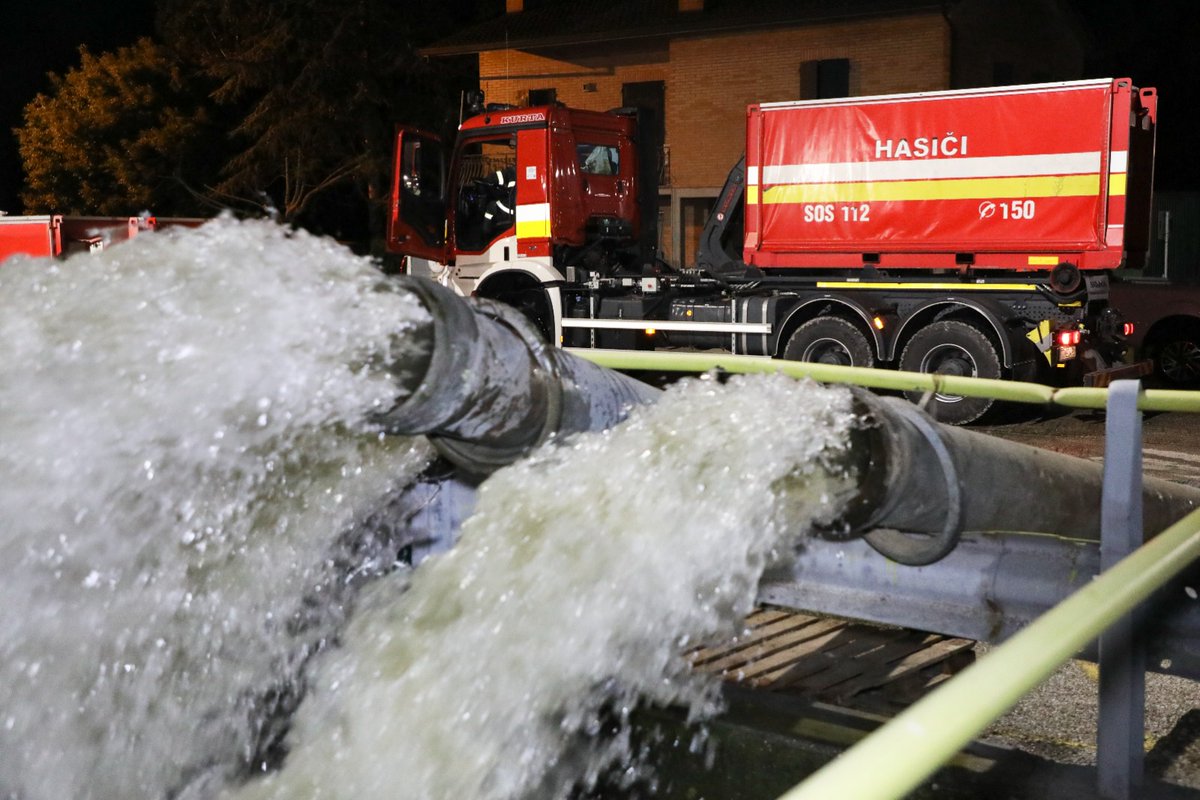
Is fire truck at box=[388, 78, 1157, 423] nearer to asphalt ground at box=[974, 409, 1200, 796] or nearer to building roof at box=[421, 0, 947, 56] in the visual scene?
asphalt ground at box=[974, 409, 1200, 796]

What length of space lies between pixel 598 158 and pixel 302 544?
12.2 meters

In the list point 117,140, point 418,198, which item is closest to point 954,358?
point 418,198

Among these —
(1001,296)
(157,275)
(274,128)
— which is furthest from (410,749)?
(274,128)

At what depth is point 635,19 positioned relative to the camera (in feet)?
103

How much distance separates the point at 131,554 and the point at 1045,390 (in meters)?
2.33

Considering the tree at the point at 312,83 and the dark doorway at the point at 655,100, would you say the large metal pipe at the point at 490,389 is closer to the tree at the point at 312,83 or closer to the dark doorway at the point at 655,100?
the dark doorway at the point at 655,100

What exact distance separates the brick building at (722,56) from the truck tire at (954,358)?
54.2 feet

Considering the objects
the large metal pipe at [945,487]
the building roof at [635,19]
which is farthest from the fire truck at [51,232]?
the large metal pipe at [945,487]

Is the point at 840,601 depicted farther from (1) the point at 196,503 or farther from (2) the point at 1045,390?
(1) the point at 196,503

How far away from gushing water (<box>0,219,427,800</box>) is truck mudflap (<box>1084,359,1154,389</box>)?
9973 millimetres

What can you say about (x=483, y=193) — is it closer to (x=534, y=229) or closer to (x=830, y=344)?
(x=534, y=229)

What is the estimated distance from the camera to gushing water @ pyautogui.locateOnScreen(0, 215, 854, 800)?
223cm

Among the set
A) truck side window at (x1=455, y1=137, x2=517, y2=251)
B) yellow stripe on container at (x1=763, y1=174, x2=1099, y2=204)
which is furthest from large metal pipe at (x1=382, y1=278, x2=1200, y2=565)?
truck side window at (x1=455, y1=137, x2=517, y2=251)

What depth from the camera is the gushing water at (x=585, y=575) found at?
2602mm
